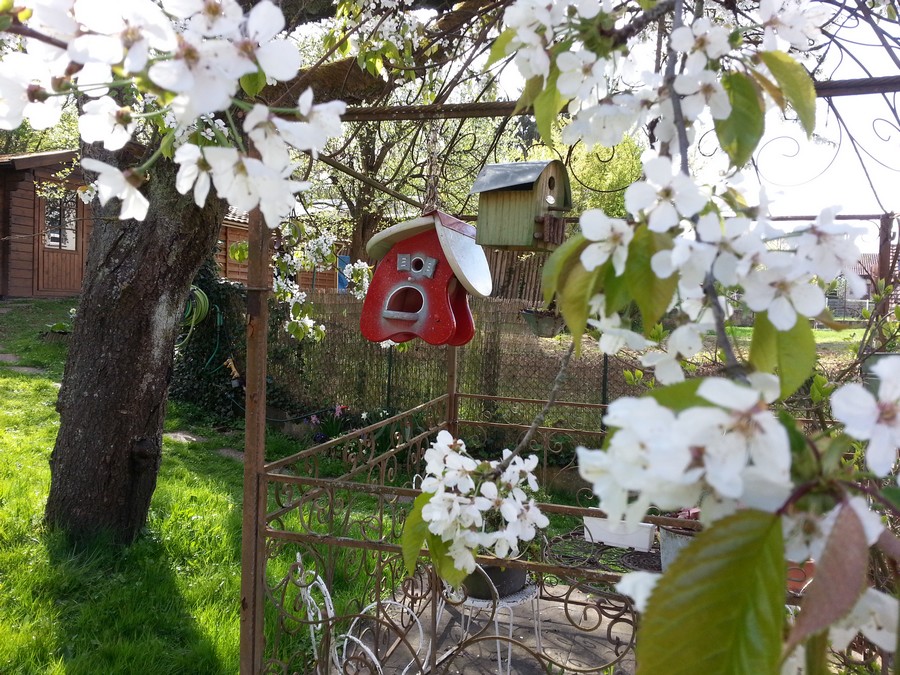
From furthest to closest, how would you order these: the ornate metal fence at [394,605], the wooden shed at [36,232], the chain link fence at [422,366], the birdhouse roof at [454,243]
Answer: the wooden shed at [36,232] < the chain link fence at [422,366] < the birdhouse roof at [454,243] < the ornate metal fence at [394,605]

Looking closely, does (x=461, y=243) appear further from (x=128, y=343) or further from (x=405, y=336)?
(x=128, y=343)

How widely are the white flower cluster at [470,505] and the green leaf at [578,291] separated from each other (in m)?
0.41

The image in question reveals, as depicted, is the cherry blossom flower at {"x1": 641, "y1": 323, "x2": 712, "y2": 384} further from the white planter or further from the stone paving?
the white planter

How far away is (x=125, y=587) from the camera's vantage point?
3025mm

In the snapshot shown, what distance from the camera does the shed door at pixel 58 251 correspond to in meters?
12.3

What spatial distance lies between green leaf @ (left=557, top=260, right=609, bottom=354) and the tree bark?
274 centimetres

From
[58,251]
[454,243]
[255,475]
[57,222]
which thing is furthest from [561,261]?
[57,222]

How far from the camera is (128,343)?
3.22 meters

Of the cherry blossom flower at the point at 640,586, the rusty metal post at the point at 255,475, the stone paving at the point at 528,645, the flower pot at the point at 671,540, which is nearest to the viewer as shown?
the cherry blossom flower at the point at 640,586

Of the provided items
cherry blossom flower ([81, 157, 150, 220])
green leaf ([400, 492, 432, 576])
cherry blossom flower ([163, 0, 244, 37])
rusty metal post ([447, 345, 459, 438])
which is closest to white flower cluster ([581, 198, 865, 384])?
cherry blossom flower ([163, 0, 244, 37])

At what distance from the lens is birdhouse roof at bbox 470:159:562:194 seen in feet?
7.50

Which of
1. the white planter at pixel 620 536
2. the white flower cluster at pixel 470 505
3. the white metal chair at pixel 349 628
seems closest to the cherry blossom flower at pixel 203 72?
the white flower cluster at pixel 470 505

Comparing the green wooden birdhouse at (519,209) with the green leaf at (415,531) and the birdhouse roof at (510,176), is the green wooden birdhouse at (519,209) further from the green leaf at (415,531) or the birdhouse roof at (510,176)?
the green leaf at (415,531)

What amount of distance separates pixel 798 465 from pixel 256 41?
51 centimetres
